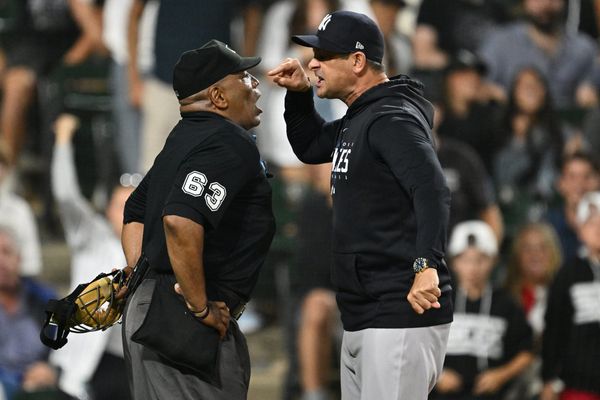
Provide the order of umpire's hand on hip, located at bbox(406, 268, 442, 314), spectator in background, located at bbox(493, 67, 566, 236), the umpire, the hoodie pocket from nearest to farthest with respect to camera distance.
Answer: umpire's hand on hip, located at bbox(406, 268, 442, 314) < the umpire < the hoodie pocket < spectator in background, located at bbox(493, 67, 566, 236)

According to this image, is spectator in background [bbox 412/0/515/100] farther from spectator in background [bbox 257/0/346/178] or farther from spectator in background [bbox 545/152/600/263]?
spectator in background [bbox 545/152/600/263]

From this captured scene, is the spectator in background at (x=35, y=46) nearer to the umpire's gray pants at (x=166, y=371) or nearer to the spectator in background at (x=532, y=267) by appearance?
the spectator in background at (x=532, y=267)

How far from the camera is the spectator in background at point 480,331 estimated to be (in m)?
6.17

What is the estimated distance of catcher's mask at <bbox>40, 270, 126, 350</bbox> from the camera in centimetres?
356

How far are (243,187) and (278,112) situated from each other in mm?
3699

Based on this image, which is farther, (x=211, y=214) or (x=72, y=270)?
(x=72, y=270)

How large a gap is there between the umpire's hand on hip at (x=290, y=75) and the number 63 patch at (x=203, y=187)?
534 mm

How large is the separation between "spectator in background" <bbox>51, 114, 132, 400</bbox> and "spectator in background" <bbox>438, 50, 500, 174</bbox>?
2159mm

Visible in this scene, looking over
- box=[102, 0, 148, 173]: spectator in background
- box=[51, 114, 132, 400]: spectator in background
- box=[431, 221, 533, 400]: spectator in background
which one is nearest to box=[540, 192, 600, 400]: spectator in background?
box=[431, 221, 533, 400]: spectator in background

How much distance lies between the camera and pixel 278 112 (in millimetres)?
7109

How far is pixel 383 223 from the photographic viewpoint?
3406 millimetres

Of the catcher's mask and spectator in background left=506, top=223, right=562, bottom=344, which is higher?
the catcher's mask

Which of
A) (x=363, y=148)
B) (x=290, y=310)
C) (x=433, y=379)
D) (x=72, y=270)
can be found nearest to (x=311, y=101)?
(x=363, y=148)

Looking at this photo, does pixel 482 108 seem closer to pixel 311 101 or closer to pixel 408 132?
pixel 311 101
